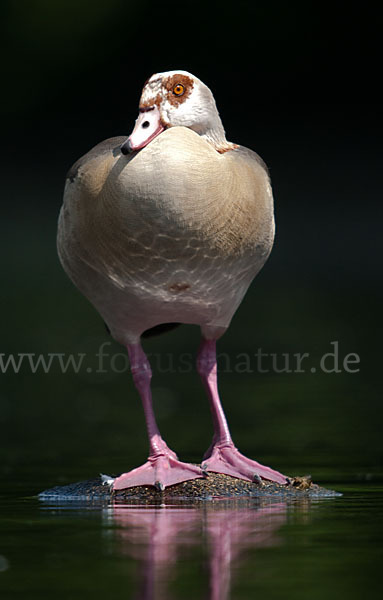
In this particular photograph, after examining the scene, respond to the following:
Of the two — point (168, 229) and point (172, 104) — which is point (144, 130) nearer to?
point (172, 104)

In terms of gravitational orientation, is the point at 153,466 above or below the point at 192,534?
above

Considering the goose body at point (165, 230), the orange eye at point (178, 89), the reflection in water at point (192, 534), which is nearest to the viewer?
the reflection in water at point (192, 534)

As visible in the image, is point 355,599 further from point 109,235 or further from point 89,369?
point 89,369

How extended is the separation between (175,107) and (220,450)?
5.66 feet

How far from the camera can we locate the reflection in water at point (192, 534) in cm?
345

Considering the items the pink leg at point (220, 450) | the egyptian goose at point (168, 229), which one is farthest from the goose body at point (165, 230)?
the pink leg at point (220, 450)

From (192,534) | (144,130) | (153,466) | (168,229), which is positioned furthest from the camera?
(153,466)

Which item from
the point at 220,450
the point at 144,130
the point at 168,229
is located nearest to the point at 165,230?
the point at 168,229

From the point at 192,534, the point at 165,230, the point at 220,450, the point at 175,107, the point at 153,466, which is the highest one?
the point at 175,107

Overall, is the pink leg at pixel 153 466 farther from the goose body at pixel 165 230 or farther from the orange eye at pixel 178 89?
the orange eye at pixel 178 89

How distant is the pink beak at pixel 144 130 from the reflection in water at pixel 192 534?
164cm

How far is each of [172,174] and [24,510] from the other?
5.31 ft

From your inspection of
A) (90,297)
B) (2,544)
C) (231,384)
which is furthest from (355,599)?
(231,384)

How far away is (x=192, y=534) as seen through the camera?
4297mm
